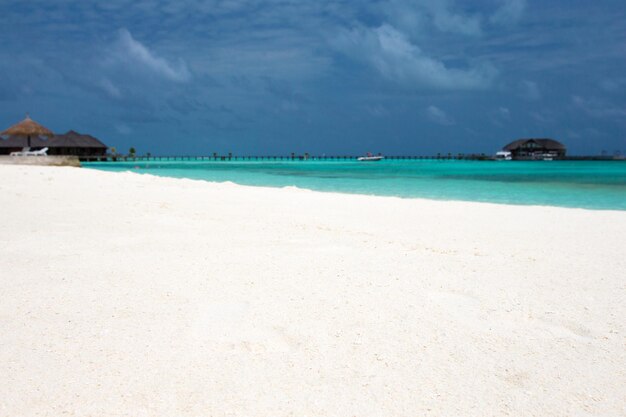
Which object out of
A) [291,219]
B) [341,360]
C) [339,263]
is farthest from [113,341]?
[291,219]

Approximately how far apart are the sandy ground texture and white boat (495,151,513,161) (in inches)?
4041

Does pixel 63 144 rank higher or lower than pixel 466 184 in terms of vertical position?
higher

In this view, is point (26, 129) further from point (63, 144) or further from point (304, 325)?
point (304, 325)

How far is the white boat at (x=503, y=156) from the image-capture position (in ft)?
330

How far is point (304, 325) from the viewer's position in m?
3.01

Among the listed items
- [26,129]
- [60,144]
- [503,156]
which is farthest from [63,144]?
[503,156]

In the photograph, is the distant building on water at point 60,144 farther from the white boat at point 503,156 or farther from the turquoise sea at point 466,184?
the white boat at point 503,156

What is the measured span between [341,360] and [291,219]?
15.9ft

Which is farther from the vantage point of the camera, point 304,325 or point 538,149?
point 538,149

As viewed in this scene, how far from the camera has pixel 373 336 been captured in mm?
2875

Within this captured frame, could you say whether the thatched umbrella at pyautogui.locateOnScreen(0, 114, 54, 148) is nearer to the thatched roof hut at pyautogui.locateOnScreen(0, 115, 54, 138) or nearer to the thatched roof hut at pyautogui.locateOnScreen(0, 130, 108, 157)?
the thatched roof hut at pyautogui.locateOnScreen(0, 115, 54, 138)

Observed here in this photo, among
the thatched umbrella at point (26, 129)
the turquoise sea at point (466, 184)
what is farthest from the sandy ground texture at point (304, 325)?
the thatched umbrella at point (26, 129)

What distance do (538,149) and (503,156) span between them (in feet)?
29.5

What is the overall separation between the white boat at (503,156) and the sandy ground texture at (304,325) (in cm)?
10265
